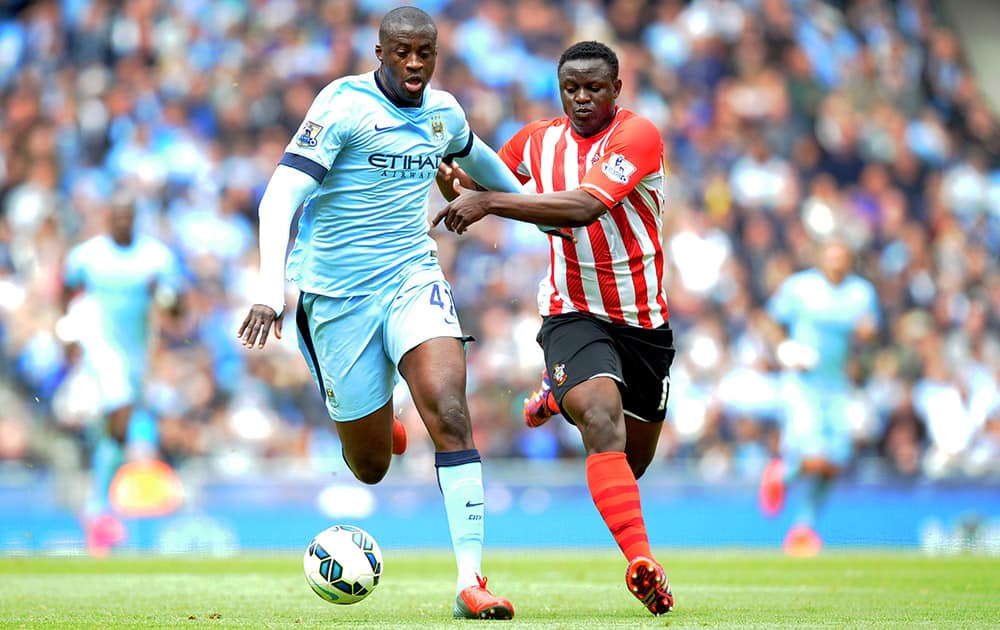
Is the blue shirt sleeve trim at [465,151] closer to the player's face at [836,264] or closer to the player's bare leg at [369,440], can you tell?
the player's bare leg at [369,440]

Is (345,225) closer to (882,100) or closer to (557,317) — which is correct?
(557,317)

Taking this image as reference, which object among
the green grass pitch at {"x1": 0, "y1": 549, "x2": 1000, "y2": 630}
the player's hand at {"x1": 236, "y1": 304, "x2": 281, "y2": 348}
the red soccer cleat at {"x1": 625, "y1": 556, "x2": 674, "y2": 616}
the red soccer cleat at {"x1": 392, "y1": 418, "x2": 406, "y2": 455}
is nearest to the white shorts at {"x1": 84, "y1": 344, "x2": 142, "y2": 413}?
the green grass pitch at {"x1": 0, "y1": 549, "x2": 1000, "y2": 630}

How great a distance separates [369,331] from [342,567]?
1139 mm

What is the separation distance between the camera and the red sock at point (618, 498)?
671cm

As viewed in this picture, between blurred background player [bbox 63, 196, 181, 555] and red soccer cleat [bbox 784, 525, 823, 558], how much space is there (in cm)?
558

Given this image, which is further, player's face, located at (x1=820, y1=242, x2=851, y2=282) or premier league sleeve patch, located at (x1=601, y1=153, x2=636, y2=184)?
player's face, located at (x1=820, y1=242, x2=851, y2=282)

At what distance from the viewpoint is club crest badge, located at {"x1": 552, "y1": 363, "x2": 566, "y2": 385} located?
7164mm

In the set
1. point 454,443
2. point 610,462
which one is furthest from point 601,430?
point 454,443

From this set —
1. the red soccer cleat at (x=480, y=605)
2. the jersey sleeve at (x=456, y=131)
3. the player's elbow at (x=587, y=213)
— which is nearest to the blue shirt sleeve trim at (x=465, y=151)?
the jersey sleeve at (x=456, y=131)

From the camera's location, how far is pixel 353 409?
7.26 metres

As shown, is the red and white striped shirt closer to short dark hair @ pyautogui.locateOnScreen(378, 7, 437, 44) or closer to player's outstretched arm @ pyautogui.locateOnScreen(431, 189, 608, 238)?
player's outstretched arm @ pyautogui.locateOnScreen(431, 189, 608, 238)

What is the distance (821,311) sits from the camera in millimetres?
13977

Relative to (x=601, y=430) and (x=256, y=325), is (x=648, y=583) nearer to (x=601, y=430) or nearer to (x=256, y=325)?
(x=601, y=430)

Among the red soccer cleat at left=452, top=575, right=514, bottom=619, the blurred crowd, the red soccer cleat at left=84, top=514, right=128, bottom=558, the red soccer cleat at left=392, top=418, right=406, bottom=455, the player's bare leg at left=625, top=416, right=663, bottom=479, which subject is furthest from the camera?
the blurred crowd
